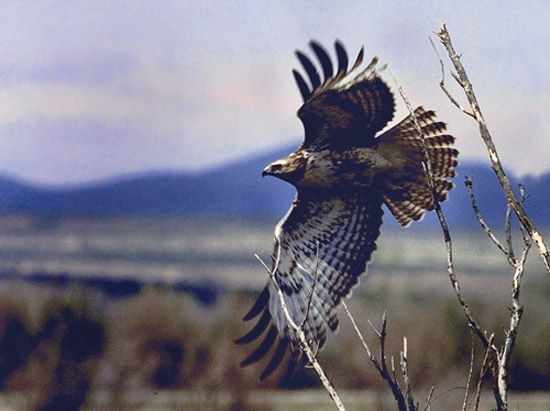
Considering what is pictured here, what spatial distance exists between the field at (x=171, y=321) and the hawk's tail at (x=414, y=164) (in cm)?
24

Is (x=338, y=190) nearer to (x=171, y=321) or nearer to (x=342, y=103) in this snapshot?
(x=342, y=103)

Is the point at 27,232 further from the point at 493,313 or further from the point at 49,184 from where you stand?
the point at 493,313

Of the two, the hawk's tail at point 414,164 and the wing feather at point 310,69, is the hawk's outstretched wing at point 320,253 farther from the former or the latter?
the wing feather at point 310,69

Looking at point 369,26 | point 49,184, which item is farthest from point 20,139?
point 369,26

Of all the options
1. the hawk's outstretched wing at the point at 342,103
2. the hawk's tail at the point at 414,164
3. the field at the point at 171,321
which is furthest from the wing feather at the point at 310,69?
the field at the point at 171,321

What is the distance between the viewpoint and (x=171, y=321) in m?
3.63

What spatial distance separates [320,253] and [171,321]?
0.68 m

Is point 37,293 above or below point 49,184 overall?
below

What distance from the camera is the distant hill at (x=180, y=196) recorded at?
11.5ft

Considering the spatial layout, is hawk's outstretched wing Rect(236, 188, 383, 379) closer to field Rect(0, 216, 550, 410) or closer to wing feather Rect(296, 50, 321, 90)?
field Rect(0, 216, 550, 410)

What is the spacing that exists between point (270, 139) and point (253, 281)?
58 cm

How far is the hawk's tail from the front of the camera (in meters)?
3.39

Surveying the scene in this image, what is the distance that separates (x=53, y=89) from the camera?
353 centimetres

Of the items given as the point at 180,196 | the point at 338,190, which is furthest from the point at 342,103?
the point at 180,196
